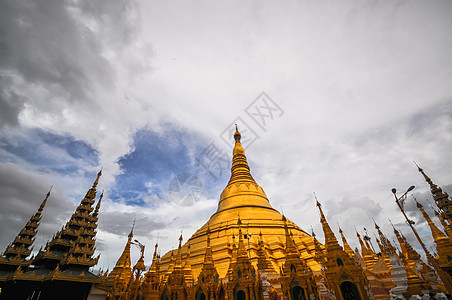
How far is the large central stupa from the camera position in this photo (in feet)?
68.5

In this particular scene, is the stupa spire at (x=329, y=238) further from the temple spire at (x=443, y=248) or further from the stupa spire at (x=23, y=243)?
the stupa spire at (x=23, y=243)

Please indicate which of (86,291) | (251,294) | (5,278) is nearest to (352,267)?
(251,294)

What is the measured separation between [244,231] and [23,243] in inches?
968

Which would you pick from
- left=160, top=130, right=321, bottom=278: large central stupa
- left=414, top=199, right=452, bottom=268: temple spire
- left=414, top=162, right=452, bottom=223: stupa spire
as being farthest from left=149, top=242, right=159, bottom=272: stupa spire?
left=414, top=162, right=452, bottom=223: stupa spire

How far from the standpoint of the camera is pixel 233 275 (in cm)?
1399

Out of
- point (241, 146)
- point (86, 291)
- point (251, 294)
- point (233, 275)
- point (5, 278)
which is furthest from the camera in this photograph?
point (241, 146)

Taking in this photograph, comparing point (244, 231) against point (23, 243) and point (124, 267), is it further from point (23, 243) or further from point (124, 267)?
point (23, 243)

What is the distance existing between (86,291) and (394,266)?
92.2 feet

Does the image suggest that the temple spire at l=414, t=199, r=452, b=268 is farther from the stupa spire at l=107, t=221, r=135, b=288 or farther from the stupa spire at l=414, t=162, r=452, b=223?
the stupa spire at l=107, t=221, r=135, b=288

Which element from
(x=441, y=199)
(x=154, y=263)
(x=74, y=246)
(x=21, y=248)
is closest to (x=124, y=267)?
(x=154, y=263)

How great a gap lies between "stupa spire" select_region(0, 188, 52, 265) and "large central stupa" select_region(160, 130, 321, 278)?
14.4 m

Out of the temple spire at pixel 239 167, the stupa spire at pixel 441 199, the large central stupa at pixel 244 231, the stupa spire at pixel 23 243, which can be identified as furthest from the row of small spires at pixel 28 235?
the stupa spire at pixel 441 199

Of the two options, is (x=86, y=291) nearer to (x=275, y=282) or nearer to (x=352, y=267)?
(x=275, y=282)

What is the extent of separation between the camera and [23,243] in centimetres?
2314
